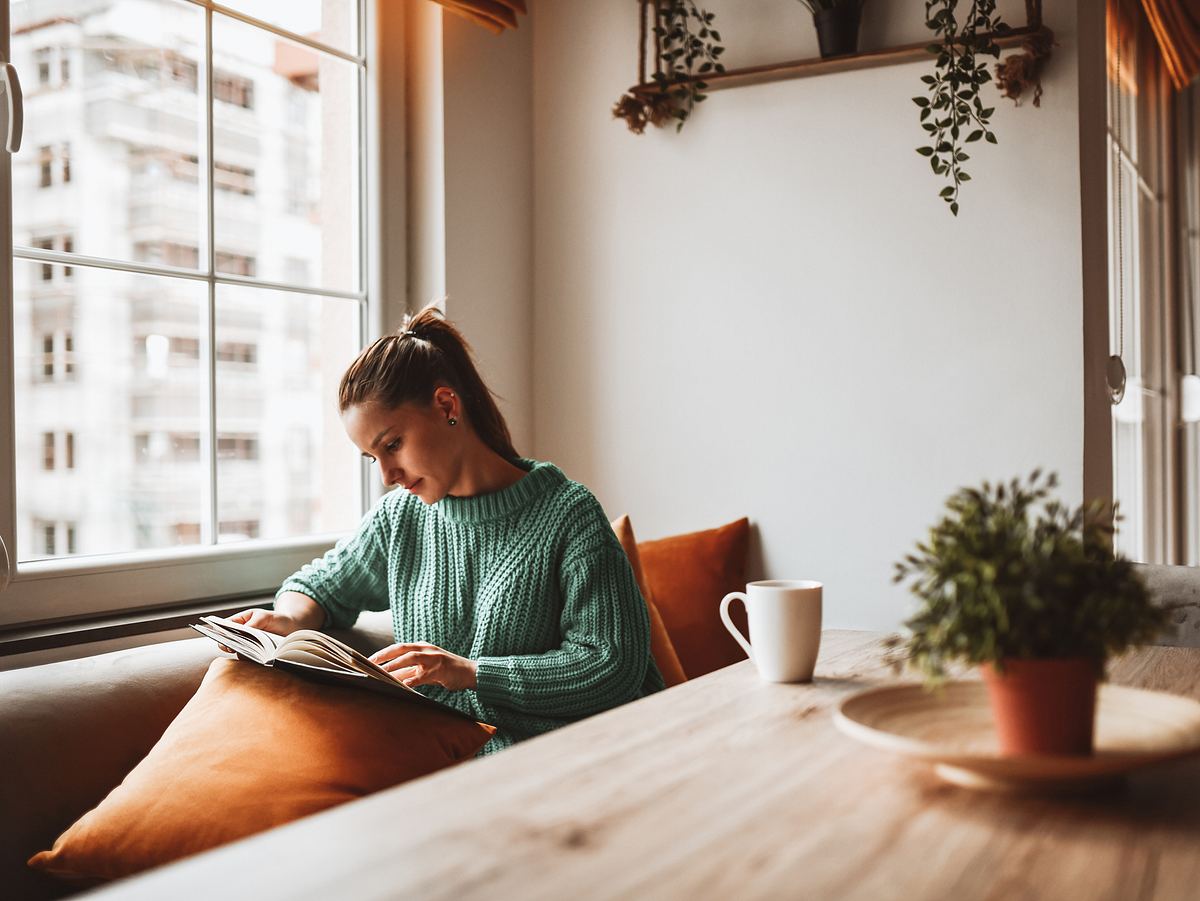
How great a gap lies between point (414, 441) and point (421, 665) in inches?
16.3

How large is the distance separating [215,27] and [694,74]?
108cm

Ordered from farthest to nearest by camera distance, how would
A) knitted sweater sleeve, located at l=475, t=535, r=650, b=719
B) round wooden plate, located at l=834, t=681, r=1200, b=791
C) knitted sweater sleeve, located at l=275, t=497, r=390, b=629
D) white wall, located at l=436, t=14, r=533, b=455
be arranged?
1. white wall, located at l=436, t=14, r=533, b=455
2. knitted sweater sleeve, located at l=275, t=497, r=390, b=629
3. knitted sweater sleeve, located at l=475, t=535, r=650, b=719
4. round wooden plate, located at l=834, t=681, r=1200, b=791

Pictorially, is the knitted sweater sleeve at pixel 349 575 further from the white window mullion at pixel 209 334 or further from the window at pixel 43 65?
the window at pixel 43 65

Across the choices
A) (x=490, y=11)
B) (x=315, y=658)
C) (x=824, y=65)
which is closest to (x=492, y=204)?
(x=490, y=11)

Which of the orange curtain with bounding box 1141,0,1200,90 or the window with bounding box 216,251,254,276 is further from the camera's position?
the orange curtain with bounding box 1141,0,1200,90

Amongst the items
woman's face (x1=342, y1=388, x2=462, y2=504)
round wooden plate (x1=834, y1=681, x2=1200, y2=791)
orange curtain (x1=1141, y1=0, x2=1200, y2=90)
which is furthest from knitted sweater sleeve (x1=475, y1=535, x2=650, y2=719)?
orange curtain (x1=1141, y1=0, x2=1200, y2=90)

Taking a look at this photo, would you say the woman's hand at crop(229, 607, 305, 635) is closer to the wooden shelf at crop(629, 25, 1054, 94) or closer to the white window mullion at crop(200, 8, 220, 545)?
the white window mullion at crop(200, 8, 220, 545)

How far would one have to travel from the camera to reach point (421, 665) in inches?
60.9

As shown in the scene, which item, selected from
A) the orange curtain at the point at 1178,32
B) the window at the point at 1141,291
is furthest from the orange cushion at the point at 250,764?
the orange curtain at the point at 1178,32

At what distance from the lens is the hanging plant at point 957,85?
230 cm

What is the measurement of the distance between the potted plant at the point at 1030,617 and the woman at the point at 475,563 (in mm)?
914

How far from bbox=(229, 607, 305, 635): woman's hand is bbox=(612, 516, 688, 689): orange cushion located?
671 mm

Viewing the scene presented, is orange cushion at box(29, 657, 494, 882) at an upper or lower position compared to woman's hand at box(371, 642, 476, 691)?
lower

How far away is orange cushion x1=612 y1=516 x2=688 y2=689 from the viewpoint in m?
2.23
